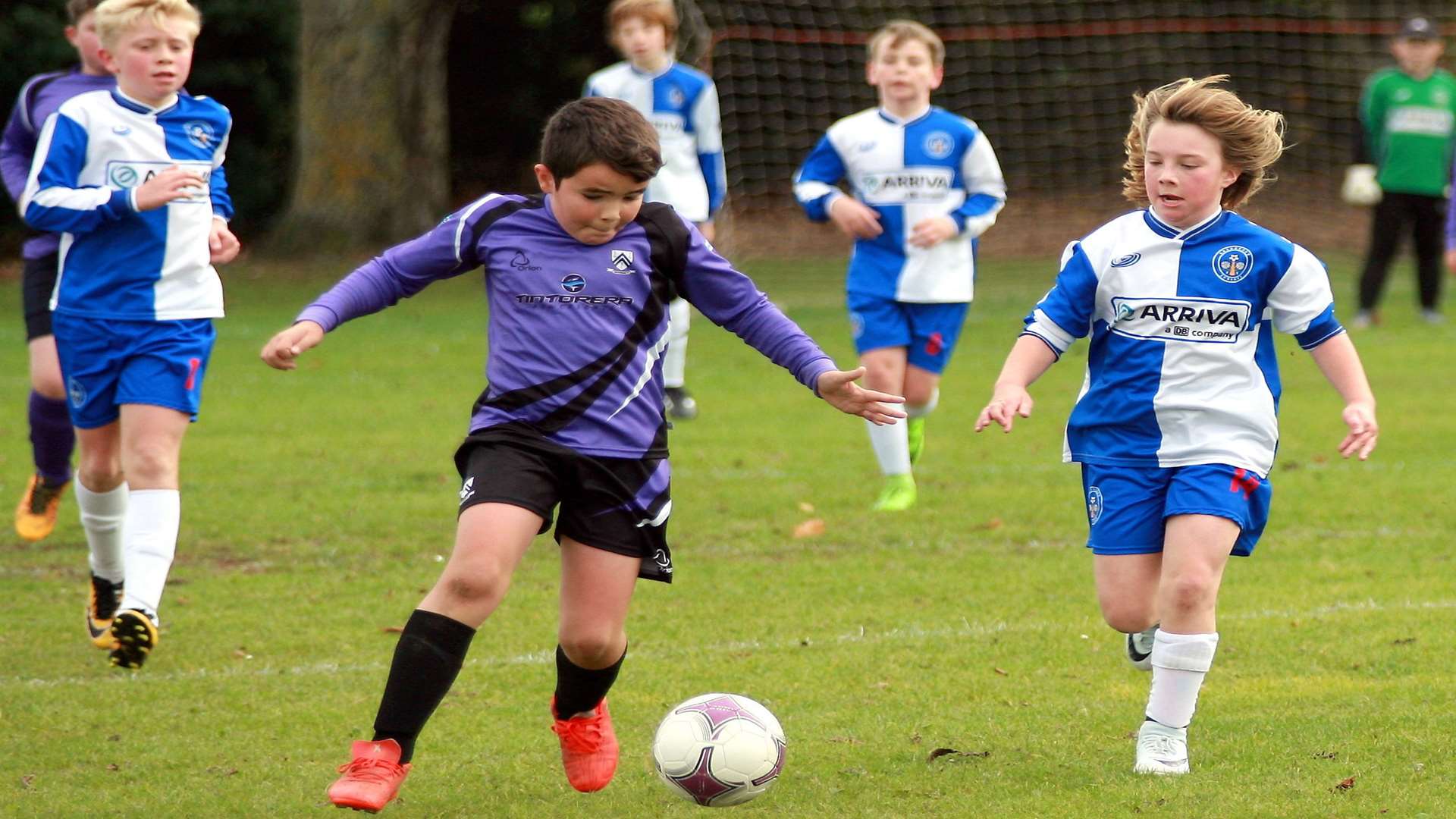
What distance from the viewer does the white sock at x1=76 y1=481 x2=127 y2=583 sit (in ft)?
19.3

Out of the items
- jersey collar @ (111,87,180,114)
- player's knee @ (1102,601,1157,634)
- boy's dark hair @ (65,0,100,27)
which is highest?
boy's dark hair @ (65,0,100,27)

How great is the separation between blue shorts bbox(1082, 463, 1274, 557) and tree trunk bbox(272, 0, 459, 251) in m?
15.2

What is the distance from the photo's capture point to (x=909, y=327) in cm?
810

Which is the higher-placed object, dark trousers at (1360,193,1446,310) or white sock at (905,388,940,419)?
white sock at (905,388,940,419)

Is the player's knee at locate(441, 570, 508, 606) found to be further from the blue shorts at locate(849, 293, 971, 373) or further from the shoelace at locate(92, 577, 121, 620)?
the blue shorts at locate(849, 293, 971, 373)

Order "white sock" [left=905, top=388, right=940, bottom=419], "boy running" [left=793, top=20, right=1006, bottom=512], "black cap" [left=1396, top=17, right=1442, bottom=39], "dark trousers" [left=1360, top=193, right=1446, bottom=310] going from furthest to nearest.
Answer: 1. "dark trousers" [left=1360, top=193, right=1446, bottom=310]
2. "black cap" [left=1396, top=17, right=1442, bottom=39]
3. "white sock" [left=905, top=388, right=940, bottom=419]
4. "boy running" [left=793, top=20, right=1006, bottom=512]

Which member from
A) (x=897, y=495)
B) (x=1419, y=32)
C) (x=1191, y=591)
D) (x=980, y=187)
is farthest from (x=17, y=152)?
(x=1419, y=32)

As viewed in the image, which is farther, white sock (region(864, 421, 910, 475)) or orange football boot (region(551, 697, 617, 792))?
white sock (region(864, 421, 910, 475))

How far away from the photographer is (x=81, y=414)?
5617 mm

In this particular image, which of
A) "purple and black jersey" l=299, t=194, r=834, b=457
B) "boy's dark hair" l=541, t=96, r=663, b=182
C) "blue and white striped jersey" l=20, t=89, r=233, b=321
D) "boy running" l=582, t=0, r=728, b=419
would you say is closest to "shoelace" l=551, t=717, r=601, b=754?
"purple and black jersey" l=299, t=194, r=834, b=457

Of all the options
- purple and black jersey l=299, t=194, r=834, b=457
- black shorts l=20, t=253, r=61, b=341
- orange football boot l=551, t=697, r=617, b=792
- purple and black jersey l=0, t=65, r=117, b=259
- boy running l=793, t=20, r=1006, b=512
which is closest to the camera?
purple and black jersey l=299, t=194, r=834, b=457

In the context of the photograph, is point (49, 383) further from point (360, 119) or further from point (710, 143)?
point (360, 119)

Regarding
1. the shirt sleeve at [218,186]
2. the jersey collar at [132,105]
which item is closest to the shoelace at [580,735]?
the shirt sleeve at [218,186]

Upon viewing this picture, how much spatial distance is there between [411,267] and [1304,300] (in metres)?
2.15
